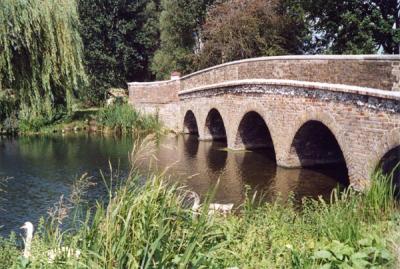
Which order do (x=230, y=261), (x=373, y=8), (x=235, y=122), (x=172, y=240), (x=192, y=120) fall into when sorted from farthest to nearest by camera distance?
(x=192, y=120) < (x=373, y=8) < (x=235, y=122) < (x=230, y=261) < (x=172, y=240)

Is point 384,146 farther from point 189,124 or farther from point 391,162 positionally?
point 189,124

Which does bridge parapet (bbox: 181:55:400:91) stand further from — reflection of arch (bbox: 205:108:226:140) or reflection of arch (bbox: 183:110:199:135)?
reflection of arch (bbox: 183:110:199:135)

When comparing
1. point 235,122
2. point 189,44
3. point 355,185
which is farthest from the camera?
point 189,44

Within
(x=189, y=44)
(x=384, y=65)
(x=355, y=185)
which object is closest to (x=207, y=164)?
(x=355, y=185)

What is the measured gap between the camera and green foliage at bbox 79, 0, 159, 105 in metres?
32.4

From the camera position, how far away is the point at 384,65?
34.9ft

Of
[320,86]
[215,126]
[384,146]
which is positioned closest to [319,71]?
[320,86]

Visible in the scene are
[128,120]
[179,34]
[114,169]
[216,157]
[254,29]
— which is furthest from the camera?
[179,34]

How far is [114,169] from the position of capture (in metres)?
16.0

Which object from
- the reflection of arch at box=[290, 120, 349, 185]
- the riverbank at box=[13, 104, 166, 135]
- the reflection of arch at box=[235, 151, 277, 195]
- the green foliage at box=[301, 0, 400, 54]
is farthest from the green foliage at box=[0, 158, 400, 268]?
the riverbank at box=[13, 104, 166, 135]

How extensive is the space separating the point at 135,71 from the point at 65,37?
1972 centimetres

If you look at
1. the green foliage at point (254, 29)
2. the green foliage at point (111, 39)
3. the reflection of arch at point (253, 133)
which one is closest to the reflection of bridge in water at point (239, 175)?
the reflection of arch at point (253, 133)

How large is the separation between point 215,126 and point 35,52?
456 inches

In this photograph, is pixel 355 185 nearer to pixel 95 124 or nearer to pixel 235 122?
pixel 235 122
